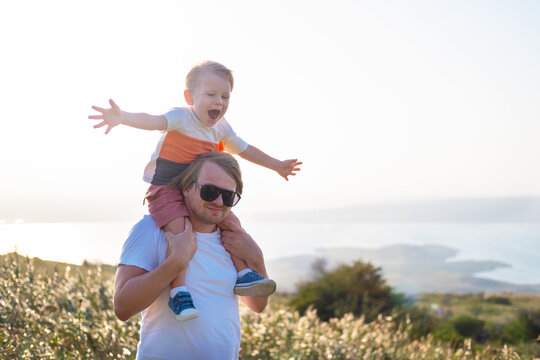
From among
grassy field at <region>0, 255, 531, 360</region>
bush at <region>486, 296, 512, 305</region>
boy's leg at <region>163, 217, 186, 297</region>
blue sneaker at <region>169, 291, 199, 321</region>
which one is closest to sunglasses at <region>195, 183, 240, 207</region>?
boy's leg at <region>163, 217, 186, 297</region>

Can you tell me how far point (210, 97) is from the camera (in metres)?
3.89

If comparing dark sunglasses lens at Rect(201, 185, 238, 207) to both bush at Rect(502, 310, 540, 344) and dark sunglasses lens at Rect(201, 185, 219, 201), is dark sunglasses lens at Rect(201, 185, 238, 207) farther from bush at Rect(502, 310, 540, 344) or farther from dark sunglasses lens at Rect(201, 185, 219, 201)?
bush at Rect(502, 310, 540, 344)

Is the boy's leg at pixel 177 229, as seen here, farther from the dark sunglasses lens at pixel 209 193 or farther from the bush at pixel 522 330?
the bush at pixel 522 330

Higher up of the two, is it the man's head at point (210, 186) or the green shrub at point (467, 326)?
the man's head at point (210, 186)

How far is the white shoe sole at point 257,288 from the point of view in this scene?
3.57 meters

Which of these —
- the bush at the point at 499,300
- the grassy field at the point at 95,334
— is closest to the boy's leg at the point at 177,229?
the grassy field at the point at 95,334

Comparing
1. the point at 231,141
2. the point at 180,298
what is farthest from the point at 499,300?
the point at 180,298

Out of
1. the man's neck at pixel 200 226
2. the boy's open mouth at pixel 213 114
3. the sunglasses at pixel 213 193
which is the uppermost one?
the boy's open mouth at pixel 213 114

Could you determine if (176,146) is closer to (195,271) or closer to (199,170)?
(199,170)

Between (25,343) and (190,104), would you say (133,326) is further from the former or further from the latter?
(190,104)

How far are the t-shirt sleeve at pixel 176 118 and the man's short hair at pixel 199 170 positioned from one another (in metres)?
0.27

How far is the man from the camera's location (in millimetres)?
3244

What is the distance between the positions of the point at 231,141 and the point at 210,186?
36.0 inches

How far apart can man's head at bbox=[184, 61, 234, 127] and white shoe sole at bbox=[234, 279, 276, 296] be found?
1.24 m
